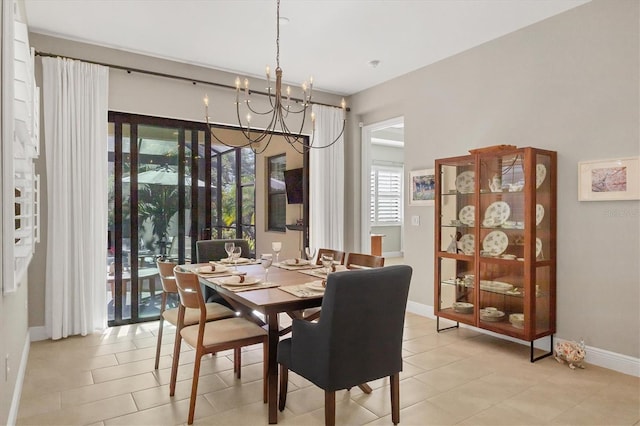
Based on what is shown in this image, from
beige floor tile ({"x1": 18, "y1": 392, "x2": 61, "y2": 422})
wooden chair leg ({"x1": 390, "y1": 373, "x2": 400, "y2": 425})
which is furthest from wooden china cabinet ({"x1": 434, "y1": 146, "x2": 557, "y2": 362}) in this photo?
beige floor tile ({"x1": 18, "y1": 392, "x2": 61, "y2": 422})

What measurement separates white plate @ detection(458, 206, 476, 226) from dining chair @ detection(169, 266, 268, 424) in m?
2.29

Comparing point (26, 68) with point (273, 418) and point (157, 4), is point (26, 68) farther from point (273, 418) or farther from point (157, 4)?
point (273, 418)

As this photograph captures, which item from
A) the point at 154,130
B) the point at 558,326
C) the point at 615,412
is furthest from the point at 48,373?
the point at 558,326

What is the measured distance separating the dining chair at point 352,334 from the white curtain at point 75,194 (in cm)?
271

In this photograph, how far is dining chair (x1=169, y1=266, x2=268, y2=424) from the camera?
237 cm

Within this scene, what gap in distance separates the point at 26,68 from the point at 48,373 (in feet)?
7.16

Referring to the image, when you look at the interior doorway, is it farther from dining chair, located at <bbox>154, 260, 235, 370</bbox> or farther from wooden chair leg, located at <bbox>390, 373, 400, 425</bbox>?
wooden chair leg, located at <bbox>390, 373, 400, 425</bbox>

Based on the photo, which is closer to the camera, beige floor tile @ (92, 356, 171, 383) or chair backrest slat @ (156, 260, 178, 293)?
chair backrest slat @ (156, 260, 178, 293)

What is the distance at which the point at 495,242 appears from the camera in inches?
143

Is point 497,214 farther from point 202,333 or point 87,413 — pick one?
point 87,413

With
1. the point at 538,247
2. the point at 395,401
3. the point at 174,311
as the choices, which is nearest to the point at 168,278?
the point at 174,311

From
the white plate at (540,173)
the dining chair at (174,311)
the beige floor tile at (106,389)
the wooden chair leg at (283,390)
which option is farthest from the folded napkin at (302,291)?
the white plate at (540,173)

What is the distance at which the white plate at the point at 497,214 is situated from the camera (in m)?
3.57

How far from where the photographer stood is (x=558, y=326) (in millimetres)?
3484
